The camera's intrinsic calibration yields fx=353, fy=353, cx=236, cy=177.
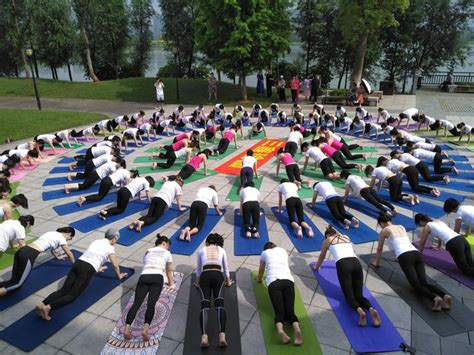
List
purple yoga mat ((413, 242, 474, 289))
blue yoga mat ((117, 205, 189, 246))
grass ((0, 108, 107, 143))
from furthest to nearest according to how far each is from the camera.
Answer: grass ((0, 108, 107, 143))
blue yoga mat ((117, 205, 189, 246))
purple yoga mat ((413, 242, 474, 289))

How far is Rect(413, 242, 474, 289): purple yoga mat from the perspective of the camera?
7156 mm

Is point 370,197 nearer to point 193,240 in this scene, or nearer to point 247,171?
point 247,171

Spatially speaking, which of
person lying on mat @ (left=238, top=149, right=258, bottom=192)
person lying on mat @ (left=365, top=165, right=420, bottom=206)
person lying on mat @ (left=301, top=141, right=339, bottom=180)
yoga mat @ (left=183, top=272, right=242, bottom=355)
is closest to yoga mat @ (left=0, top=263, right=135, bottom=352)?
yoga mat @ (left=183, top=272, right=242, bottom=355)

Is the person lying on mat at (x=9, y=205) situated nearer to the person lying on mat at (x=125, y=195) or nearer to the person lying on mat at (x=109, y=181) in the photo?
the person lying on mat at (x=109, y=181)

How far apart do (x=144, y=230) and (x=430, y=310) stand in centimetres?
679

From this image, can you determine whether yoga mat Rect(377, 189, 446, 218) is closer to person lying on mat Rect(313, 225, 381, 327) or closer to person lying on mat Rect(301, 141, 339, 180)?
person lying on mat Rect(301, 141, 339, 180)

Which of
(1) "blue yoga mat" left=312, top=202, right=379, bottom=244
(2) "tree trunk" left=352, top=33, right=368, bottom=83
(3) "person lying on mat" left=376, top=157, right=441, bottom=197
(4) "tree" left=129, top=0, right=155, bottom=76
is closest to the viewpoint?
(1) "blue yoga mat" left=312, top=202, right=379, bottom=244

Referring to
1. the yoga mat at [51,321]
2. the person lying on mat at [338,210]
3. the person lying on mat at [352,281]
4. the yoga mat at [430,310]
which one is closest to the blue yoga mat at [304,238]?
the person lying on mat at [338,210]

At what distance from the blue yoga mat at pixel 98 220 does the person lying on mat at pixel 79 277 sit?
294cm

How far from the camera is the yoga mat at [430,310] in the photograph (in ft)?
19.4

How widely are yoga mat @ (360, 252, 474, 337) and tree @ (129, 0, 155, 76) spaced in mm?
47198

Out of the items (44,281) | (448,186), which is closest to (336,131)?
(448,186)

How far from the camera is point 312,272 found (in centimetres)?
762

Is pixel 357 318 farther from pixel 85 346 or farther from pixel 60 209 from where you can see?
pixel 60 209
